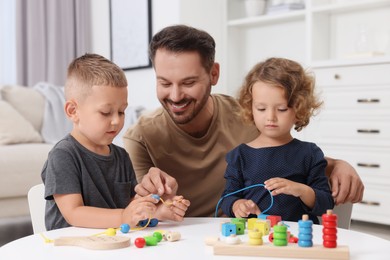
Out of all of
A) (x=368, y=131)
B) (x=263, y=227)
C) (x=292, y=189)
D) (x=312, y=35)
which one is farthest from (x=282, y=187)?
(x=312, y=35)

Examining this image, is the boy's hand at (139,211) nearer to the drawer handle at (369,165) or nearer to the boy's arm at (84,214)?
the boy's arm at (84,214)

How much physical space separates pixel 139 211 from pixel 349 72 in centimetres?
271

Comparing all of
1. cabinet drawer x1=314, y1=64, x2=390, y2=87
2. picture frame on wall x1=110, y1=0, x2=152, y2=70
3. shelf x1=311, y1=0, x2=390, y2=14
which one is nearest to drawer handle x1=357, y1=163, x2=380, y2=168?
cabinet drawer x1=314, y1=64, x2=390, y2=87

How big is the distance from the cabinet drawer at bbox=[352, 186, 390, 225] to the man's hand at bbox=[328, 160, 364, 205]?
2048mm

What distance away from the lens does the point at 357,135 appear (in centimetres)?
368

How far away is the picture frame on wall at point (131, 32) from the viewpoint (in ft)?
15.7

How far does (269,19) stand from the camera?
4.36m

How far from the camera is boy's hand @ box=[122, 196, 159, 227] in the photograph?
1303 millimetres

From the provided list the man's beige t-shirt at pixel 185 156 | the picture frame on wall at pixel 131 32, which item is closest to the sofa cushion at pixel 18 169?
the man's beige t-shirt at pixel 185 156

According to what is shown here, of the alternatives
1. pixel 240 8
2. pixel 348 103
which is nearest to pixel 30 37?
pixel 240 8

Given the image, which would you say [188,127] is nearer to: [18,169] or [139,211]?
[139,211]

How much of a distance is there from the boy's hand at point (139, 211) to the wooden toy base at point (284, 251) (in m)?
0.25

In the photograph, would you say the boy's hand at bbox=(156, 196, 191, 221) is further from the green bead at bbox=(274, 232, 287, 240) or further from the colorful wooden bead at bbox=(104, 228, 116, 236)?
the green bead at bbox=(274, 232, 287, 240)

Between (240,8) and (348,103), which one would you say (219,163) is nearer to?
(348,103)
